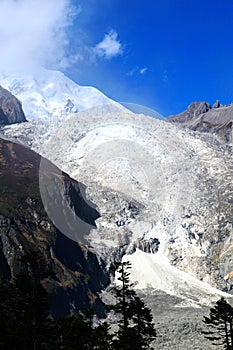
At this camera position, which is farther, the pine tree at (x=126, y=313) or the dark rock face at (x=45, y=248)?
the dark rock face at (x=45, y=248)

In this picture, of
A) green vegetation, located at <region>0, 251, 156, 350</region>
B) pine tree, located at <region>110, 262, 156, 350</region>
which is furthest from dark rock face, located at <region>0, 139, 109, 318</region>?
pine tree, located at <region>110, 262, 156, 350</region>

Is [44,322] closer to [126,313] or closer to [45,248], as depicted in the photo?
[126,313]

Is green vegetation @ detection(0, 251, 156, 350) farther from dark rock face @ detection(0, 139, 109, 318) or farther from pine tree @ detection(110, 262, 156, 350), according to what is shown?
dark rock face @ detection(0, 139, 109, 318)

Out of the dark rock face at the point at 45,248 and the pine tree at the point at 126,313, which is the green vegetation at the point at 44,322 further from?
the dark rock face at the point at 45,248

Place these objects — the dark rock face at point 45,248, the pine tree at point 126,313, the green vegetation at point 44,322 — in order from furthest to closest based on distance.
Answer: the dark rock face at point 45,248
the pine tree at point 126,313
the green vegetation at point 44,322

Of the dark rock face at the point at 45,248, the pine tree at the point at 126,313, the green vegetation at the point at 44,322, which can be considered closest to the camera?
the green vegetation at the point at 44,322

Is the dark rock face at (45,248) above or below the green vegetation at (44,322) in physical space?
above

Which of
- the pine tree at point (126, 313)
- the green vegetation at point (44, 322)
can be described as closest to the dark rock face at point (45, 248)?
the green vegetation at point (44, 322)

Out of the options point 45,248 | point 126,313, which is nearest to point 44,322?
point 126,313

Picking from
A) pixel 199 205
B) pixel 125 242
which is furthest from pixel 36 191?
pixel 199 205
